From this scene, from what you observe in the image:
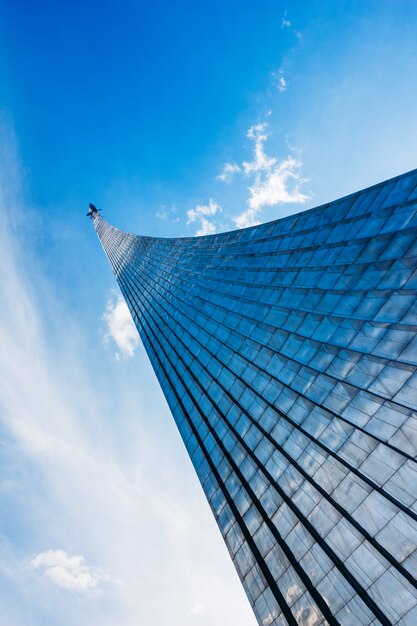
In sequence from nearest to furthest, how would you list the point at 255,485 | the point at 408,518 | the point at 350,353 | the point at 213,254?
the point at 408,518 → the point at 350,353 → the point at 255,485 → the point at 213,254

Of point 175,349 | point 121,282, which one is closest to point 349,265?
point 175,349

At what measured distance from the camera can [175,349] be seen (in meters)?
50.8

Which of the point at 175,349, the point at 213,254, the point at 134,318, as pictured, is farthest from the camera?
the point at 134,318

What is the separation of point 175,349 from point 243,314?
1480 cm

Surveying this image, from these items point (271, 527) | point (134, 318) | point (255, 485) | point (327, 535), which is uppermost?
point (134, 318)

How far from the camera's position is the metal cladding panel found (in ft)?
56.8

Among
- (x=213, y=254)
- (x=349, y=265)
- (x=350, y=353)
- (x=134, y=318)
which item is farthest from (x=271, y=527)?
(x=134, y=318)

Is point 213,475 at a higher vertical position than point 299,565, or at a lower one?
higher

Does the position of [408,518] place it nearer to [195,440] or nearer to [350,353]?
[350,353]

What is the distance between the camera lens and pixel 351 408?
21.6 meters

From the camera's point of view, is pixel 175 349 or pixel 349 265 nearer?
pixel 349 265

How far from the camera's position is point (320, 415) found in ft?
77.3

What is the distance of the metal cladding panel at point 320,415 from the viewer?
56.8 feet

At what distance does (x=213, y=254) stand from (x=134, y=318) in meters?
29.8
